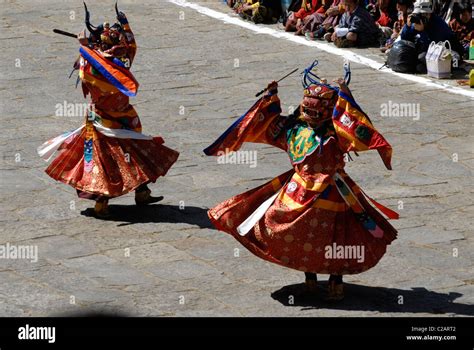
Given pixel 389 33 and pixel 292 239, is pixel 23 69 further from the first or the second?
pixel 292 239

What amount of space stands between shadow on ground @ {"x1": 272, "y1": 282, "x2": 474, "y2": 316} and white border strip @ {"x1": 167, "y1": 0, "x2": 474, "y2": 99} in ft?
21.3

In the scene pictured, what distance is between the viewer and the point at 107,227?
12016 millimetres

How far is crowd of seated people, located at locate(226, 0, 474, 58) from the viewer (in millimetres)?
17281

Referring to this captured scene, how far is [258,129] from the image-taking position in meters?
10.1

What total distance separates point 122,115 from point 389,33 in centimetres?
731

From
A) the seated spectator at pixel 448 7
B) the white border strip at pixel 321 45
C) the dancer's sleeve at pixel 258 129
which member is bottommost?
the white border strip at pixel 321 45

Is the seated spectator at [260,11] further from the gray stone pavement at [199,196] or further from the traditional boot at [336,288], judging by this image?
the traditional boot at [336,288]

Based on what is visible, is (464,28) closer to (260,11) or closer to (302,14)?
(302,14)

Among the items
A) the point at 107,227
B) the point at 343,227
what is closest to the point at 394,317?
the point at 343,227

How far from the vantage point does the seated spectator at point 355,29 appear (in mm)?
18547

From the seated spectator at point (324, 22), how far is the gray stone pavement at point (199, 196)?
45 cm

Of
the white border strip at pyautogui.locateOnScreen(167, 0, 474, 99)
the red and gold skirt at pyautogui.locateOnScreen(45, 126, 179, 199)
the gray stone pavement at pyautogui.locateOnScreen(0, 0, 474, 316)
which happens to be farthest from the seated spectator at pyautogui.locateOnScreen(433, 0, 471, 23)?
the red and gold skirt at pyautogui.locateOnScreen(45, 126, 179, 199)

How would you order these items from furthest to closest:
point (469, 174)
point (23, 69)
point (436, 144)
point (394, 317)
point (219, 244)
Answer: point (23, 69)
point (436, 144)
point (469, 174)
point (219, 244)
point (394, 317)

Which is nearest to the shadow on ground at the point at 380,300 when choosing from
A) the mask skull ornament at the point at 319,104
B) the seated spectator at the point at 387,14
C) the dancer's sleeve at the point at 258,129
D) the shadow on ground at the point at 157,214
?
the dancer's sleeve at the point at 258,129
